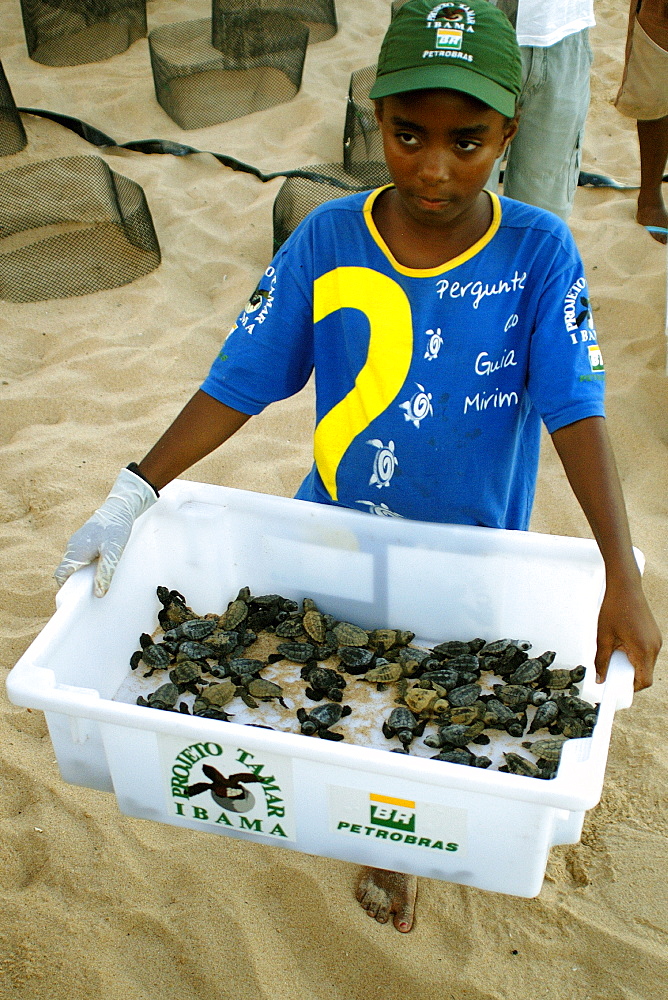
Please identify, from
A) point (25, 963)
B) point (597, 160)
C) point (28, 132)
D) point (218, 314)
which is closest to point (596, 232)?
point (597, 160)

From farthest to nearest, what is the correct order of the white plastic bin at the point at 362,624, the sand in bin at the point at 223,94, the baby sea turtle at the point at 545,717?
the sand in bin at the point at 223,94
the baby sea turtle at the point at 545,717
the white plastic bin at the point at 362,624

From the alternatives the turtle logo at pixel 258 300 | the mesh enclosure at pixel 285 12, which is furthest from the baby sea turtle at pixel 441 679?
the mesh enclosure at pixel 285 12

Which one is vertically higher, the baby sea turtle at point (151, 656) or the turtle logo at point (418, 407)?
the turtle logo at point (418, 407)

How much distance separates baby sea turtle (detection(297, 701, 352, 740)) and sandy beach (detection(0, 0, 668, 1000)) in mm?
366

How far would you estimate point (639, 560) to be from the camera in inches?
51.4

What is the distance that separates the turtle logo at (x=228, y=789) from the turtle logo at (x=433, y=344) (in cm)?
67

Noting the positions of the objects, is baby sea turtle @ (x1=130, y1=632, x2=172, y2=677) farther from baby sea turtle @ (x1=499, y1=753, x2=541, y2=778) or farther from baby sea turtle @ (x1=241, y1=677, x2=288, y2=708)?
baby sea turtle @ (x1=499, y1=753, x2=541, y2=778)

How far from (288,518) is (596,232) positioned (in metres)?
2.77

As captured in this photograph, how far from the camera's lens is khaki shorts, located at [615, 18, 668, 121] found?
131 inches

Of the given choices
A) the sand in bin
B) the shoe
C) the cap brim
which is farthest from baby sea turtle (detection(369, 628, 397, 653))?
the sand in bin

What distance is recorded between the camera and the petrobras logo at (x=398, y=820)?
3.49 feet

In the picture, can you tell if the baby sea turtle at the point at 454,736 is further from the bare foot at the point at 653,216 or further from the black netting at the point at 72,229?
the bare foot at the point at 653,216

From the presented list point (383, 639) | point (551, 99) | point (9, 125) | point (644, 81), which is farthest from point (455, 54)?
point (9, 125)

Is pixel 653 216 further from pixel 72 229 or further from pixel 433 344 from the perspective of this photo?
pixel 433 344
